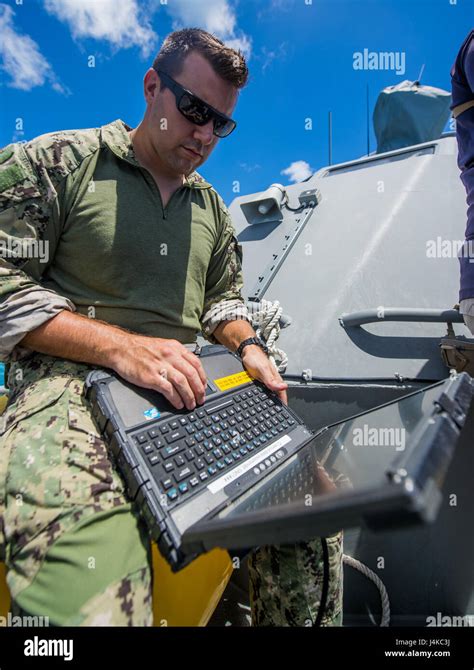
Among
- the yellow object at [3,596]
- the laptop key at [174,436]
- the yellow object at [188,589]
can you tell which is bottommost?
the yellow object at [188,589]

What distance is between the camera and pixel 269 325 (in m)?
2.01

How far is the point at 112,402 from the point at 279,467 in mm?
417

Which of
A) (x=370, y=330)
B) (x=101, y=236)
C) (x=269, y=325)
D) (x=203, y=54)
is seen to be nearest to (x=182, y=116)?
(x=203, y=54)

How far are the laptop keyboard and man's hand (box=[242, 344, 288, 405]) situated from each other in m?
0.10

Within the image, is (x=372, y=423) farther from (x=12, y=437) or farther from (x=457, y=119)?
(x=457, y=119)

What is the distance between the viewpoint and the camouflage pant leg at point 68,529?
24.0 inches

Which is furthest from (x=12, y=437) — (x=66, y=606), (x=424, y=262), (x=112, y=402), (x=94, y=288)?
(x=424, y=262)

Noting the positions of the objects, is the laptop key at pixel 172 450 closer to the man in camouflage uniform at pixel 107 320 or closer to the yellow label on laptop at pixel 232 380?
the man in camouflage uniform at pixel 107 320

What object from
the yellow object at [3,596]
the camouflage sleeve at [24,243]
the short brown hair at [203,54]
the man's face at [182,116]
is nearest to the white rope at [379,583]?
the yellow object at [3,596]

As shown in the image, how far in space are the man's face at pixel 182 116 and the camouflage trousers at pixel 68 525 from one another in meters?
0.81

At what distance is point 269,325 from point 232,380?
34.2 inches

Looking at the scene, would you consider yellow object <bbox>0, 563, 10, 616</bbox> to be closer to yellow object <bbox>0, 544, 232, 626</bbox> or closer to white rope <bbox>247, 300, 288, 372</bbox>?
yellow object <bbox>0, 544, 232, 626</bbox>

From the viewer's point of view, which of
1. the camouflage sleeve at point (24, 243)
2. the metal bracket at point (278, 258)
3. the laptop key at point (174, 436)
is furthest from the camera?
the metal bracket at point (278, 258)

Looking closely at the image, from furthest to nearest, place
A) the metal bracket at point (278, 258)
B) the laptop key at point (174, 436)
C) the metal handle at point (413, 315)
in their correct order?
1. the metal bracket at point (278, 258)
2. the metal handle at point (413, 315)
3. the laptop key at point (174, 436)
